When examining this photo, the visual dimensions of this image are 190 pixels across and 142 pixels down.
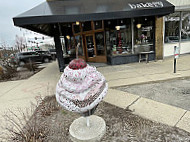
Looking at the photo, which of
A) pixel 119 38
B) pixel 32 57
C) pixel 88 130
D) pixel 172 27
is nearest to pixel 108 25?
pixel 119 38

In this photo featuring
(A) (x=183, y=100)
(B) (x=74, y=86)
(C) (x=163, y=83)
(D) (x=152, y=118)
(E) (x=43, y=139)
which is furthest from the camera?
(C) (x=163, y=83)

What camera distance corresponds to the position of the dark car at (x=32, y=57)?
Answer: 13.0 m

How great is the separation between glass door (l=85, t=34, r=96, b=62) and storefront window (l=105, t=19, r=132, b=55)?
1376mm

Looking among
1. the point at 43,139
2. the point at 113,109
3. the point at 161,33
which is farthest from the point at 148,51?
the point at 43,139

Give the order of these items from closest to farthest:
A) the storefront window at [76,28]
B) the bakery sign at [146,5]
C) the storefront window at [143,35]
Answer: the bakery sign at [146,5] → the storefront window at [143,35] → the storefront window at [76,28]

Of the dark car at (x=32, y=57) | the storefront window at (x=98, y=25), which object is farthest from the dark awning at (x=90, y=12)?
the dark car at (x=32, y=57)

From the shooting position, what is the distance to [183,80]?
4.47m

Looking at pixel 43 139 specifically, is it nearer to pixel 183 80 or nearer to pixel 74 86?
pixel 74 86

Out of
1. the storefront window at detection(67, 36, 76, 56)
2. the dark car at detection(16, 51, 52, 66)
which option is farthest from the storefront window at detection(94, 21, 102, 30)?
the dark car at detection(16, 51, 52, 66)

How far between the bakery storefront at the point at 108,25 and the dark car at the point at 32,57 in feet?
18.9

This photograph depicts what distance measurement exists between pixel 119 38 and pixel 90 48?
236cm

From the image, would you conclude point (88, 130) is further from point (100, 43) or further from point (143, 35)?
point (143, 35)

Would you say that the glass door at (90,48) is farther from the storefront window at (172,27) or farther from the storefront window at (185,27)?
the storefront window at (185,27)

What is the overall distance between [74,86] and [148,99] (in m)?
2.37
